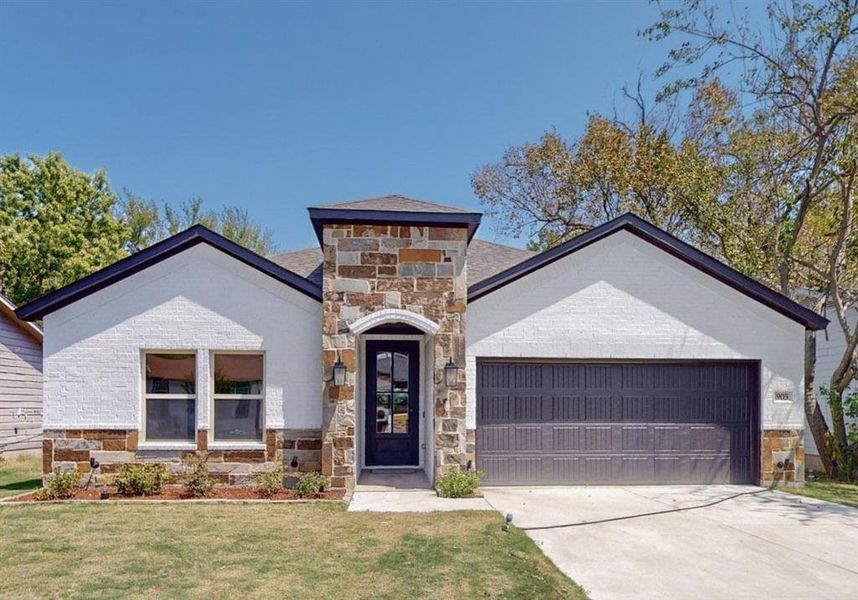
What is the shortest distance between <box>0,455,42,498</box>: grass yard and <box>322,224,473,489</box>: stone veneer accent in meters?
5.82

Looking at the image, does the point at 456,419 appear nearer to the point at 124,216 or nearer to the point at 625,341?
the point at 625,341

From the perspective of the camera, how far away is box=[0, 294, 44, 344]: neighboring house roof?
14.1 meters

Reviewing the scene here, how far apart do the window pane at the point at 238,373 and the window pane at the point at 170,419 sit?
0.59m

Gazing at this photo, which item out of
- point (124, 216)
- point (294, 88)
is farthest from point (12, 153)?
point (294, 88)

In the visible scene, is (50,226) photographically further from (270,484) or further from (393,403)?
(270,484)

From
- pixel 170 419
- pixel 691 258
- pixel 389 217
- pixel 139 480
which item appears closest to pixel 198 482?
pixel 139 480

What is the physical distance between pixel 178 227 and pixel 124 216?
2656mm

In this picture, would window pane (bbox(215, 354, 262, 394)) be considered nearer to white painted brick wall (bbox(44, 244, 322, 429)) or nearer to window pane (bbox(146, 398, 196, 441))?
white painted brick wall (bbox(44, 244, 322, 429))

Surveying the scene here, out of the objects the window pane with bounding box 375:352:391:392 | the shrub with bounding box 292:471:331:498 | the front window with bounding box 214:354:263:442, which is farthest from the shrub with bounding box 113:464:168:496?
the window pane with bounding box 375:352:391:392

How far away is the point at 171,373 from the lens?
9445 millimetres

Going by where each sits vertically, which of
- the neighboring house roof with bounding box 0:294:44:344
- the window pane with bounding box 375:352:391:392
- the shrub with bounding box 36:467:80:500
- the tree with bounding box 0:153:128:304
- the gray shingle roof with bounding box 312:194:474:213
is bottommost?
the shrub with bounding box 36:467:80:500

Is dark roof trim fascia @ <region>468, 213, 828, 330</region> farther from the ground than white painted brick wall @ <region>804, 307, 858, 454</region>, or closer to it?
farther from the ground

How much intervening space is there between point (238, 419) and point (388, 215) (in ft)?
14.1

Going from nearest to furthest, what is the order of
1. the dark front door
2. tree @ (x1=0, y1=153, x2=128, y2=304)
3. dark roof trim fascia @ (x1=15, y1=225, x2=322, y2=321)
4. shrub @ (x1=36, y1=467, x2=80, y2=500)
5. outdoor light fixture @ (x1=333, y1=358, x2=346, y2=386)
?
shrub @ (x1=36, y1=467, x2=80, y2=500)
outdoor light fixture @ (x1=333, y1=358, x2=346, y2=386)
dark roof trim fascia @ (x1=15, y1=225, x2=322, y2=321)
the dark front door
tree @ (x1=0, y1=153, x2=128, y2=304)
